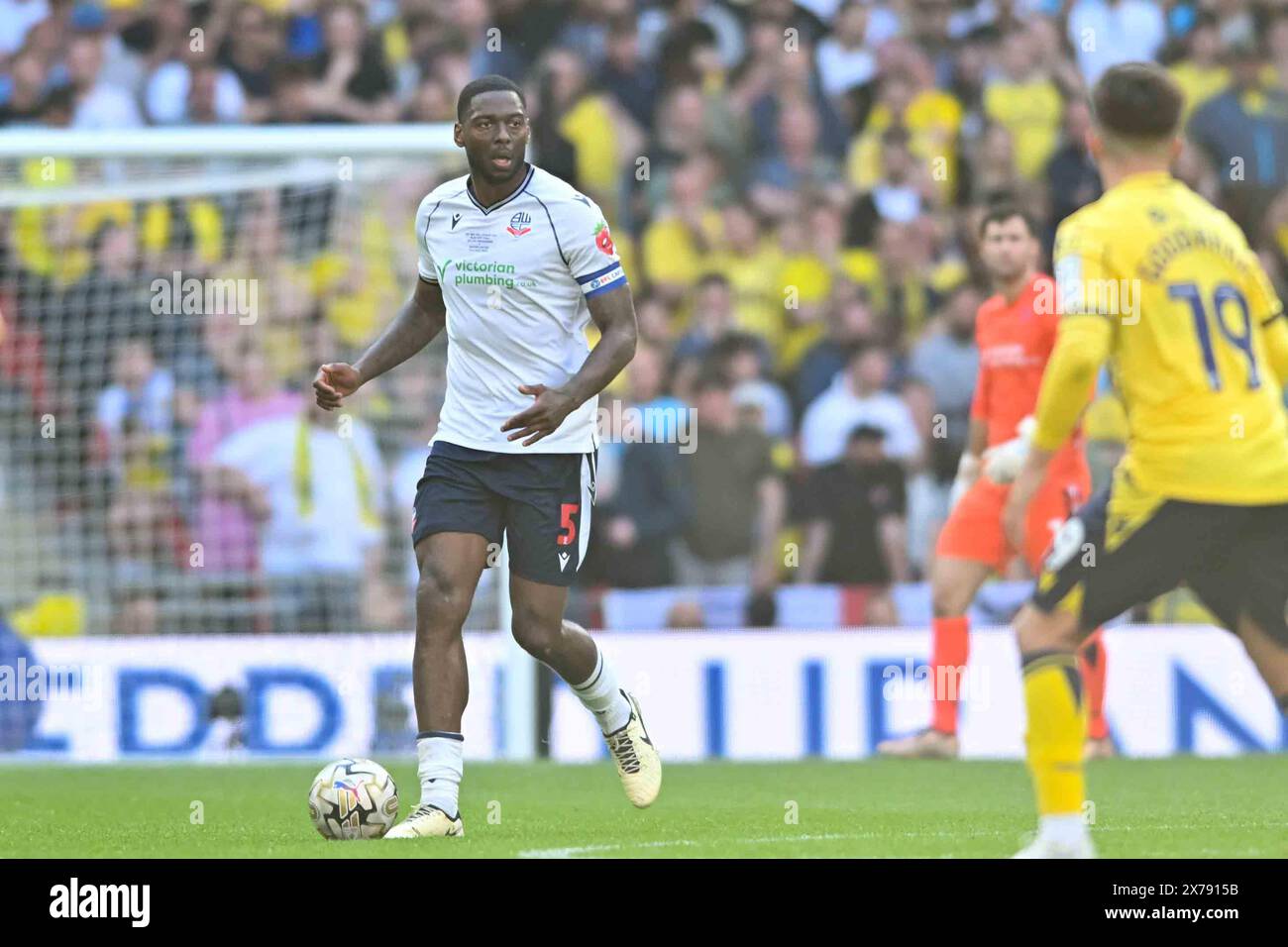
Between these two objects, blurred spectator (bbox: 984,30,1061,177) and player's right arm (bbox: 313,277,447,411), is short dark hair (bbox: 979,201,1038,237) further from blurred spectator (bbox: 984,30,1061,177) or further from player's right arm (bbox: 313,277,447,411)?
blurred spectator (bbox: 984,30,1061,177)

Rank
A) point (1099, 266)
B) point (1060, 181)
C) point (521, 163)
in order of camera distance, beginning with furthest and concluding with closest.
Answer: point (1060, 181) → point (521, 163) → point (1099, 266)

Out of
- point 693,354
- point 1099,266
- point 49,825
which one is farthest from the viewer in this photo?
point 693,354

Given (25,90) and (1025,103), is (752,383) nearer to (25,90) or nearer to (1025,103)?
(1025,103)

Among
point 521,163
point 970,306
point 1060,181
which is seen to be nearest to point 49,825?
point 521,163

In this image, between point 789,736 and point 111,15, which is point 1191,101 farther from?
point 111,15

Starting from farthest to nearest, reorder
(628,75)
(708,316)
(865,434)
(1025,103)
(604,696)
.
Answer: (628,75), (1025,103), (708,316), (865,434), (604,696)

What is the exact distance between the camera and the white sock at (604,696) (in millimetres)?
8031

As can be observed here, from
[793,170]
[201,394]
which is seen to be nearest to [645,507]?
[201,394]

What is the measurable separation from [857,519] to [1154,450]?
7738 millimetres

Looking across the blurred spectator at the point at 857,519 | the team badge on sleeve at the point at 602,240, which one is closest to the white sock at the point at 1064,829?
the team badge on sleeve at the point at 602,240

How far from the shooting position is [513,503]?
7.68 m

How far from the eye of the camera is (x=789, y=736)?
1260 centimetres

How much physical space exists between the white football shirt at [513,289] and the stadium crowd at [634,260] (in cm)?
548

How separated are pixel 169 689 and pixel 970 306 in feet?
18.5
